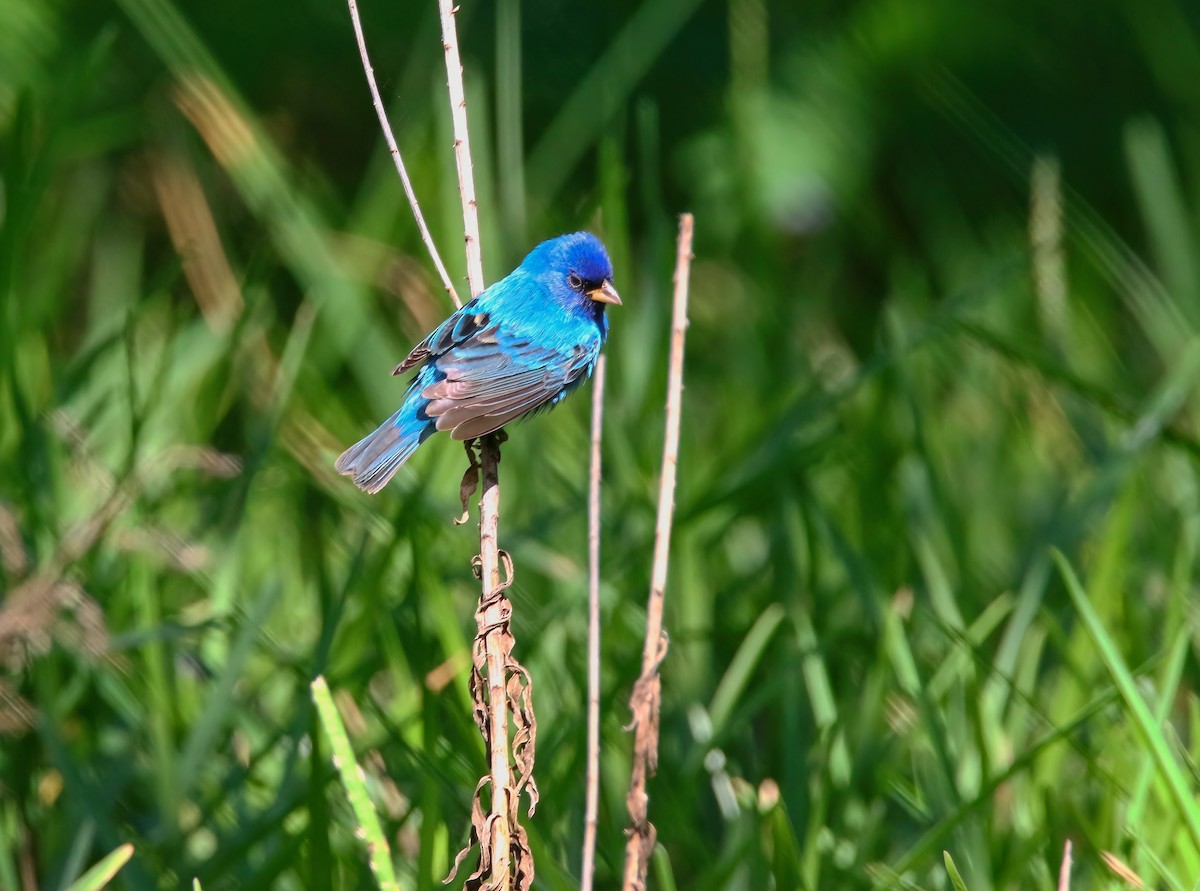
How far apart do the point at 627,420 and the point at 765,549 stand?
0.43 meters

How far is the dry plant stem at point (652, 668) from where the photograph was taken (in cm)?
186

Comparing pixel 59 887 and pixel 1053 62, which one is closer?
pixel 59 887

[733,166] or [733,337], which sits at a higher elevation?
[733,166]

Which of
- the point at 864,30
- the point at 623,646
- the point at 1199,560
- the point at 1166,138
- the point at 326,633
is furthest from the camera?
the point at 1166,138

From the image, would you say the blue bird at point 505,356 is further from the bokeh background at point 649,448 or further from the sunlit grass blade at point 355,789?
the sunlit grass blade at point 355,789

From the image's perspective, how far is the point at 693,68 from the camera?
4.27 metres

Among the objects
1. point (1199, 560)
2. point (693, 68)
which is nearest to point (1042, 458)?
point (1199, 560)

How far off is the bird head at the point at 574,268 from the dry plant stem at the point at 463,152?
84 centimetres

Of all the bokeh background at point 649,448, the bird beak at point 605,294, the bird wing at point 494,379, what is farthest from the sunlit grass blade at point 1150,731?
the bird beak at point 605,294

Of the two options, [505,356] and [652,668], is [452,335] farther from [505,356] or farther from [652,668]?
[652,668]

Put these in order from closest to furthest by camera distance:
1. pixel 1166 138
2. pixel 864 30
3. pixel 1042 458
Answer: pixel 1042 458 < pixel 864 30 < pixel 1166 138

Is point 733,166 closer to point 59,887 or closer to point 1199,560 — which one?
point 1199,560

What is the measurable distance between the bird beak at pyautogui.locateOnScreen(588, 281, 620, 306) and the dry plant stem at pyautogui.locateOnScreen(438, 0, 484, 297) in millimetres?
880

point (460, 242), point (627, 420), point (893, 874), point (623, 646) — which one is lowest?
point (893, 874)
